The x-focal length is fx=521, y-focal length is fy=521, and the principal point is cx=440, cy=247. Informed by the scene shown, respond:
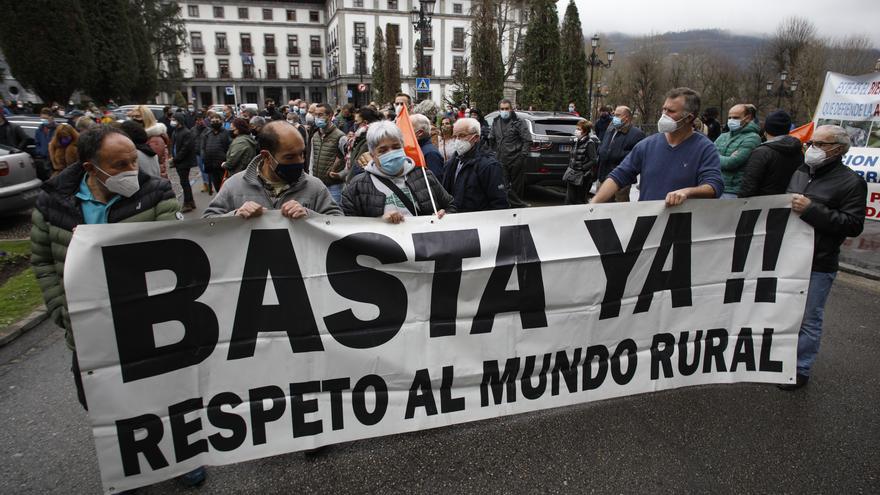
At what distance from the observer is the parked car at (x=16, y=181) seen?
848 centimetres

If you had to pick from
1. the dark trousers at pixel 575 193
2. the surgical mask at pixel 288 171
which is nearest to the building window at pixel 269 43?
the dark trousers at pixel 575 193

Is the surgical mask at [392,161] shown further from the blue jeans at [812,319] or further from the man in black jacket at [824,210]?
the blue jeans at [812,319]

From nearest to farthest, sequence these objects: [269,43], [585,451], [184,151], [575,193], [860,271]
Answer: [585,451]
[860,271]
[575,193]
[184,151]
[269,43]

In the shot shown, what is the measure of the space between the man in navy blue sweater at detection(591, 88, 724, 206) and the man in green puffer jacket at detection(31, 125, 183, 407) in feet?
9.18

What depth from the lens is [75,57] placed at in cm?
2894

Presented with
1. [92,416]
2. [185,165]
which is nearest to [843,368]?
[92,416]

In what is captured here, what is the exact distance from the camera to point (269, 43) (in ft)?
252

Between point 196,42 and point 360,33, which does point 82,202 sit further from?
point 196,42

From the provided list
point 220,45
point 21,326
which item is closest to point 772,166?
point 21,326

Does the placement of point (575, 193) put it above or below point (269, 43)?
below

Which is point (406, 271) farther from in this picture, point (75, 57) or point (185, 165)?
point (75, 57)

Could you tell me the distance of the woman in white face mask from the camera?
3252 millimetres

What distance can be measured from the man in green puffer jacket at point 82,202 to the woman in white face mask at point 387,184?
1.18m

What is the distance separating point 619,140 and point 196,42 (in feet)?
267
